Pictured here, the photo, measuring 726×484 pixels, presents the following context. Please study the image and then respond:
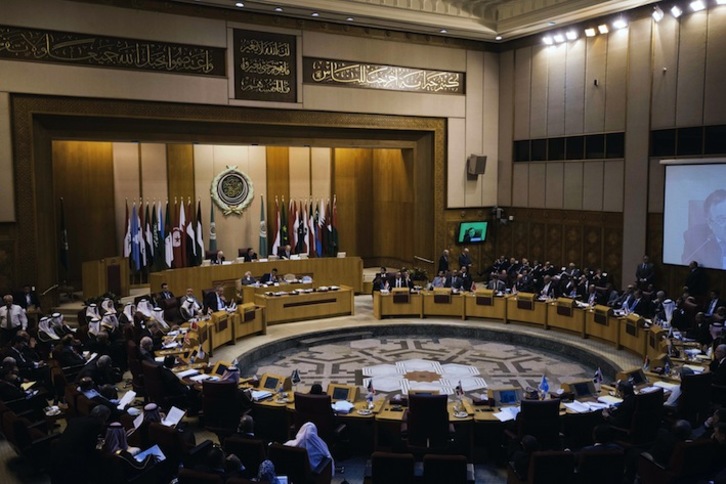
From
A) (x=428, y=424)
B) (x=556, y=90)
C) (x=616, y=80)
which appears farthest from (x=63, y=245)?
(x=616, y=80)

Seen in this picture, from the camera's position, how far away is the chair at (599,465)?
584 cm

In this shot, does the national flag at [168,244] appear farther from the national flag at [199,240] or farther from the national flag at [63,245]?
the national flag at [63,245]

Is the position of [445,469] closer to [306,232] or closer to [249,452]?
[249,452]

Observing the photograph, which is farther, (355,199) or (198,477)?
(355,199)

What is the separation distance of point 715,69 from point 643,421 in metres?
10.3

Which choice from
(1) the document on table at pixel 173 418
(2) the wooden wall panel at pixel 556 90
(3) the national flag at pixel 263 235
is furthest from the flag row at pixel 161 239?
(2) the wooden wall panel at pixel 556 90

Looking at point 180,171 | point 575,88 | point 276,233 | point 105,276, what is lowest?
point 105,276

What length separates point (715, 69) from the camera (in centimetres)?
1416

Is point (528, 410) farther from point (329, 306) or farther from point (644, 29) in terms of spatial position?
point (644, 29)

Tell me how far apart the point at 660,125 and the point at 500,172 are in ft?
19.0

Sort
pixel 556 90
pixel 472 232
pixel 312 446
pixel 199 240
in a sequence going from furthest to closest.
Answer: pixel 472 232, pixel 556 90, pixel 199 240, pixel 312 446

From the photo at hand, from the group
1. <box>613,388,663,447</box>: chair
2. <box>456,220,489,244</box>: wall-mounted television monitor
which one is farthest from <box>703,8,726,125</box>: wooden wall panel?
<box>613,388,663,447</box>: chair

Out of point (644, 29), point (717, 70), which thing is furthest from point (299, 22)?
point (717, 70)

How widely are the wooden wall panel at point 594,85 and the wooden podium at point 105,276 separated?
13.0m
